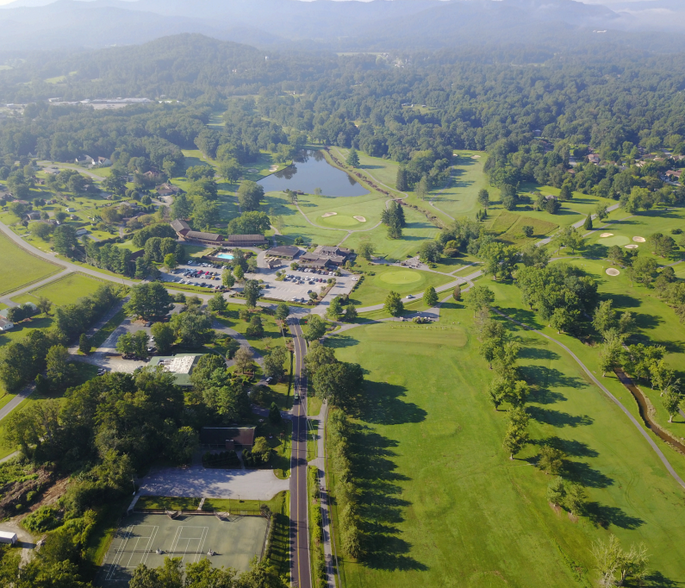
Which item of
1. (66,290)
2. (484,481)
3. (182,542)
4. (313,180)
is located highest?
(313,180)

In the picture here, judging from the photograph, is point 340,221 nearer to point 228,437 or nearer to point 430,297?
point 430,297

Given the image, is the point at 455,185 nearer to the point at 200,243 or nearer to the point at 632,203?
the point at 632,203

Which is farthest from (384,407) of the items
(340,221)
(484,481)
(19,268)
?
(19,268)

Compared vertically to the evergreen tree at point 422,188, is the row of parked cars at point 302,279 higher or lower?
lower

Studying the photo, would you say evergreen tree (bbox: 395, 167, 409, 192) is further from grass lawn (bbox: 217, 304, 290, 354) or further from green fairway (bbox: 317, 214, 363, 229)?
grass lawn (bbox: 217, 304, 290, 354)

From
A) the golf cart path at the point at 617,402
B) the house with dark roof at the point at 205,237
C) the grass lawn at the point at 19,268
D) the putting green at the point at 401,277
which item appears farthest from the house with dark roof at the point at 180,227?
the golf cart path at the point at 617,402

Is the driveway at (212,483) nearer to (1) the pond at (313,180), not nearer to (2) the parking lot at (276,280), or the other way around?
(2) the parking lot at (276,280)

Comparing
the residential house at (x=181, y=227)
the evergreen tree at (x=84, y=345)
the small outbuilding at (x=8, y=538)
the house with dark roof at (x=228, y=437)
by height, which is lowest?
the small outbuilding at (x=8, y=538)
